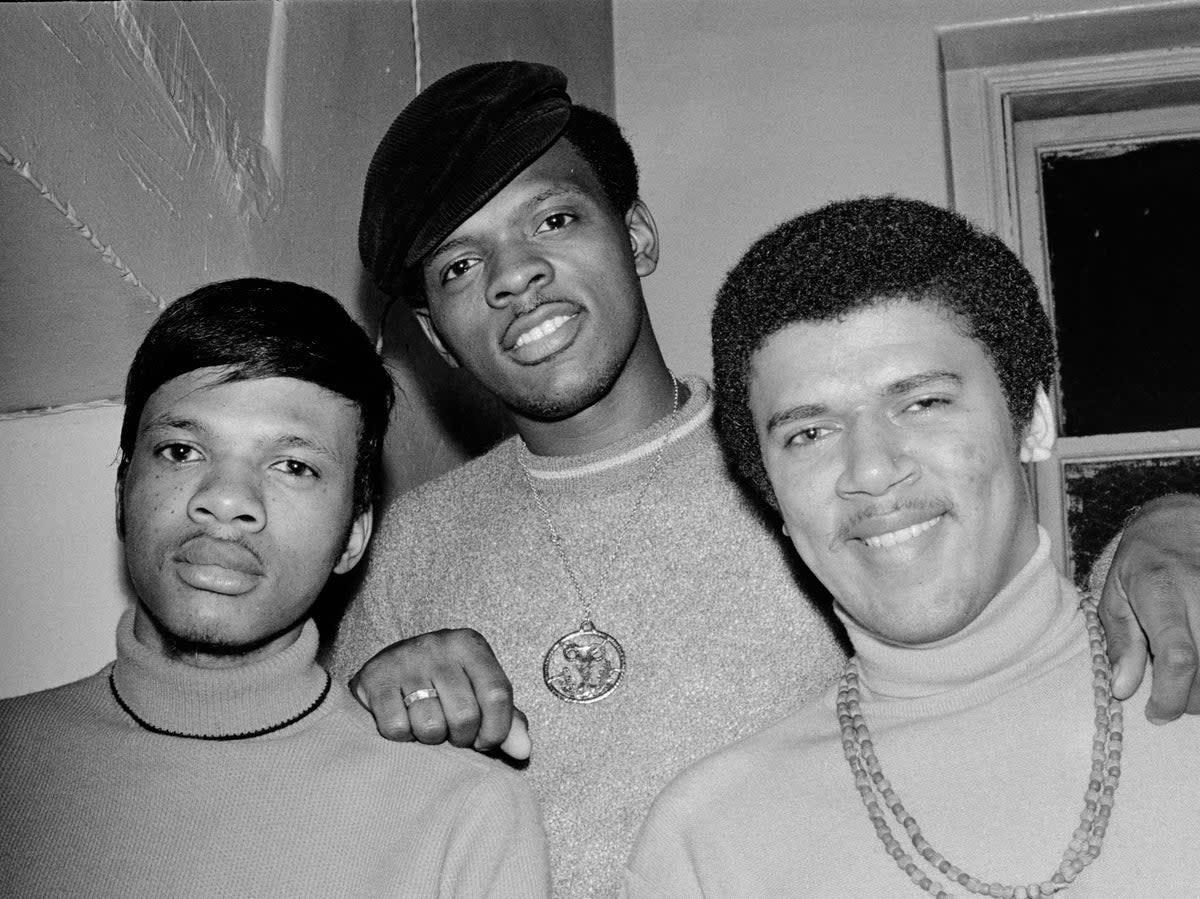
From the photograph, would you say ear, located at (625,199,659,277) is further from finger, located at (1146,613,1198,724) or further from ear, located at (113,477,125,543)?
finger, located at (1146,613,1198,724)

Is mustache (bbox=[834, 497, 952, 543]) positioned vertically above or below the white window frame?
above

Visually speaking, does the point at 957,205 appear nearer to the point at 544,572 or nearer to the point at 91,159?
the point at 544,572

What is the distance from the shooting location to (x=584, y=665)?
1.82 m

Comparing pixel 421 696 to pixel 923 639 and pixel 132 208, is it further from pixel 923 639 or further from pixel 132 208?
pixel 132 208

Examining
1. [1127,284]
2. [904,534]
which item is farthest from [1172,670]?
[1127,284]

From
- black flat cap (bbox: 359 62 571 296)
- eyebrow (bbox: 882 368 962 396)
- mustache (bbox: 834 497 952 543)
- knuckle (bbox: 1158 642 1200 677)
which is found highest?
black flat cap (bbox: 359 62 571 296)

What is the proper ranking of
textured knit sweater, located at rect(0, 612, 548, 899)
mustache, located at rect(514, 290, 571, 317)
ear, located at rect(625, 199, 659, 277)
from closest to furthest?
textured knit sweater, located at rect(0, 612, 548, 899) < mustache, located at rect(514, 290, 571, 317) < ear, located at rect(625, 199, 659, 277)

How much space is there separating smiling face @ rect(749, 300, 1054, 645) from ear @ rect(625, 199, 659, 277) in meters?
0.69

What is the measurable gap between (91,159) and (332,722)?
0.67 meters

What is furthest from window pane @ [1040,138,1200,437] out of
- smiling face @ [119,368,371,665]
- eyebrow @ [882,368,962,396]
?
smiling face @ [119,368,371,665]

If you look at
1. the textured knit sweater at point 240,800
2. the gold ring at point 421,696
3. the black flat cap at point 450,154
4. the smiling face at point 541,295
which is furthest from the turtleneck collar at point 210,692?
the black flat cap at point 450,154

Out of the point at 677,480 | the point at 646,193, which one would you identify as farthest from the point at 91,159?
the point at 646,193

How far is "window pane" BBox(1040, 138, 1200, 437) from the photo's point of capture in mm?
2717

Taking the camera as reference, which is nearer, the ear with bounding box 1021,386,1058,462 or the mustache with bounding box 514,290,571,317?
the ear with bounding box 1021,386,1058,462
